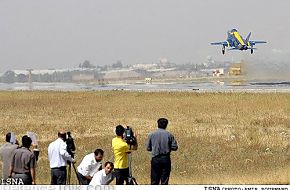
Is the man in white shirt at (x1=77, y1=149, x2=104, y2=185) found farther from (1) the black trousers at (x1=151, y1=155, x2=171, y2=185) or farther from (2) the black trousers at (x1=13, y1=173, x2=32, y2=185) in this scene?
(1) the black trousers at (x1=151, y1=155, x2=171, y2=185)

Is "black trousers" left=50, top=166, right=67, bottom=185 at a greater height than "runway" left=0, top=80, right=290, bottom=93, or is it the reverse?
"black trousers" left=50, top=166, right=67, bottom=185

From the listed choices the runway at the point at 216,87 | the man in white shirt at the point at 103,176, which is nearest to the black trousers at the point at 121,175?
the man in white shirt at the point at 103,176

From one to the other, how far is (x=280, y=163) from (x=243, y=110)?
832 inches

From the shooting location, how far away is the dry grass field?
19219mm

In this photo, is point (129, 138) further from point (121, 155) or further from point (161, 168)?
point (161, 168)

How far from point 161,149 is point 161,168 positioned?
1.71 ft

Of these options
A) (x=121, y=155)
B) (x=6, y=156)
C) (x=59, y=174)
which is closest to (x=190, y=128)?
(x=121, y=155)

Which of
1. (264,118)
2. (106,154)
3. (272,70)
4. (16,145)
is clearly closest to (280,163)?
(106,154)

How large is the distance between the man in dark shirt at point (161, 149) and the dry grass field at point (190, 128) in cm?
220

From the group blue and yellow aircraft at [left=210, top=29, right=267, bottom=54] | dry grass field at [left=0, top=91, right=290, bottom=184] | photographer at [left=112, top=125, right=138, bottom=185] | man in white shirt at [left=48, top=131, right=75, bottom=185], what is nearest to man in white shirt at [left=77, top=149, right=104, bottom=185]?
man in white shirt at [left=48, top=131, right=75, bottom=185]

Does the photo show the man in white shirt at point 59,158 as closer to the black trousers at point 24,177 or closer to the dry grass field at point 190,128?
the black trousers at point 24,177

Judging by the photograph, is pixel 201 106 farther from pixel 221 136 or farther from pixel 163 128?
pixel 163 128

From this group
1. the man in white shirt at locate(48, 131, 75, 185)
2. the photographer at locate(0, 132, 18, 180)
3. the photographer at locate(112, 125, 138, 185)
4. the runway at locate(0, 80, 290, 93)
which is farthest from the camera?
the runway at locate(0, 80, 290, 93)

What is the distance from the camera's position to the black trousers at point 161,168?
13148 mm
